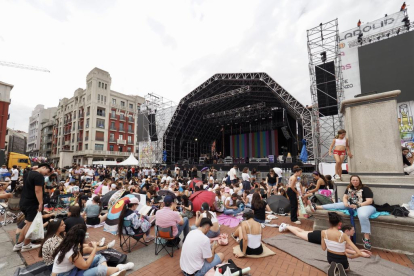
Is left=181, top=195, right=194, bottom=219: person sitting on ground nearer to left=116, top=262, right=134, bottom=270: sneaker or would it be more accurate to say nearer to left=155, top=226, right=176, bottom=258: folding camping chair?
left=155, top=226, right=176, bottom=258: folding camping chair

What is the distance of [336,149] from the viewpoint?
547 centimetres

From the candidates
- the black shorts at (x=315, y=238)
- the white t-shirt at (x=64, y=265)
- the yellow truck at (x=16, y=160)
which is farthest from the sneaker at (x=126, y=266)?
the yellow truck at (x=16, y=160)

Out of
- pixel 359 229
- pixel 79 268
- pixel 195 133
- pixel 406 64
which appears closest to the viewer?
pixel 79 268

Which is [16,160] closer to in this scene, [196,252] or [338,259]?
[196,252]

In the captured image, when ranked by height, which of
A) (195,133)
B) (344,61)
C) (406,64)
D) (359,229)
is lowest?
(359,229)

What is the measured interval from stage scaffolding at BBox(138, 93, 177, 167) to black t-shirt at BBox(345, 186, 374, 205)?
1992 cm

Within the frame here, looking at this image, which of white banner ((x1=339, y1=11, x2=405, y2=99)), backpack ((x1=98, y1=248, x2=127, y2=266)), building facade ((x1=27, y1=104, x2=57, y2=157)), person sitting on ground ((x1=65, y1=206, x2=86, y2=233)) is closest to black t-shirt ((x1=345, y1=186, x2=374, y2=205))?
backpack ((x1=98, y1=248, x2=127, y2=266))

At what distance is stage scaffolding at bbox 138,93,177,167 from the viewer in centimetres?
2316

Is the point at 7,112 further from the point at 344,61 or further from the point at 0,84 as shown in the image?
the point at 344,61

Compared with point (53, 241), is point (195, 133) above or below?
above

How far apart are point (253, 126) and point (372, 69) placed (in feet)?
45.0

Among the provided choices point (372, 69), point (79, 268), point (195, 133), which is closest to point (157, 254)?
point (79, 268)

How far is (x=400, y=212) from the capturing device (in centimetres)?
409

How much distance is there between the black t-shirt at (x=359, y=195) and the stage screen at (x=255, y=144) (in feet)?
67.2
